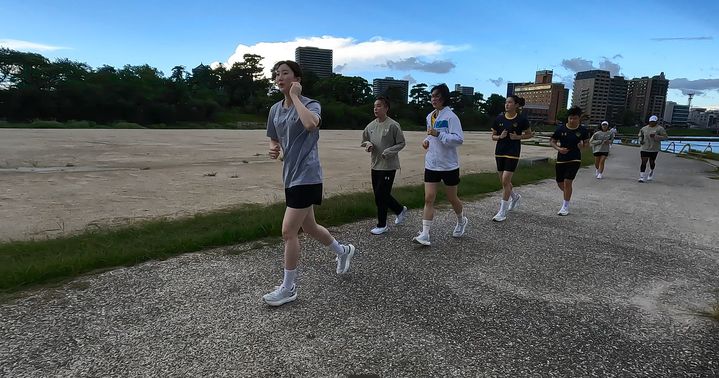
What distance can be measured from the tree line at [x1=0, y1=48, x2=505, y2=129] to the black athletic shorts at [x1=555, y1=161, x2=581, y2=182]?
Answer: 35022 mm

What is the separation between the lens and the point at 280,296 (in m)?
3.48

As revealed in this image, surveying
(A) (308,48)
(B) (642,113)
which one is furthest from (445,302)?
(A) (308,48)

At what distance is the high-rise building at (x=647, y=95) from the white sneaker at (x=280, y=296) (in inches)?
5235

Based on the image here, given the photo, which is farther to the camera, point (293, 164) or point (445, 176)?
point (445, 176)

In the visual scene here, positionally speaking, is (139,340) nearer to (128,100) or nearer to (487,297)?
(487,297)

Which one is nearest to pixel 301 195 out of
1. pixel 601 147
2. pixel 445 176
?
pixel 445 176

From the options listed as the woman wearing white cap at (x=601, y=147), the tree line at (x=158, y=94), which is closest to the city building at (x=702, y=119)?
the tree line at (x=158, y=94)

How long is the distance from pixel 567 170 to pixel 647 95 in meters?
→ 132

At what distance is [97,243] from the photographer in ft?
16.0

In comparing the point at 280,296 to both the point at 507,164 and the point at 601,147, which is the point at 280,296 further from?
the point at 601,147

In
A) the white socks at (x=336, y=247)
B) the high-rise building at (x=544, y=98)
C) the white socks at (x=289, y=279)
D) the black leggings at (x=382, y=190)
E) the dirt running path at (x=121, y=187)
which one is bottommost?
the dirt running path at (x=121, y=187)

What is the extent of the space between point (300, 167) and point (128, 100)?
260 feet

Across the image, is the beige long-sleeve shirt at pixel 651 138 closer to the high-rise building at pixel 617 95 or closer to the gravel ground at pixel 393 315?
the gravel ground at pixel 393 315

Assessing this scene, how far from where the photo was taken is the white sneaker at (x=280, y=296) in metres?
3.43
